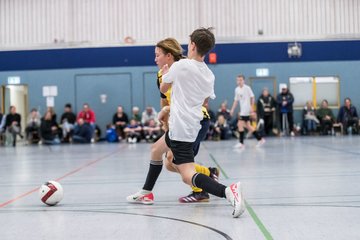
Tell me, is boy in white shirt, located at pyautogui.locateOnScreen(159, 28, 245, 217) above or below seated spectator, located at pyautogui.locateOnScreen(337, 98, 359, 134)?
above

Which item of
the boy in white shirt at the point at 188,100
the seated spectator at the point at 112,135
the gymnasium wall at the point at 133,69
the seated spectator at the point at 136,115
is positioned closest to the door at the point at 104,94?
the gymnasium wall at the point at 133,69

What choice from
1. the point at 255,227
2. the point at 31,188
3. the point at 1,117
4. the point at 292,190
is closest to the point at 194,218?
the point at 255,227

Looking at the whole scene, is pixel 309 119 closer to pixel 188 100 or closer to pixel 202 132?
pixel 202 132

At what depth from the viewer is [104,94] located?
75.0 ft

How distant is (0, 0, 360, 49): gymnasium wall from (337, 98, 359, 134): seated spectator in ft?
10.2

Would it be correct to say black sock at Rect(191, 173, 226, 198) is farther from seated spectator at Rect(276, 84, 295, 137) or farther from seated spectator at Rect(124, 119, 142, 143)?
seated spectator at Rect(276, 84, 295, 137)

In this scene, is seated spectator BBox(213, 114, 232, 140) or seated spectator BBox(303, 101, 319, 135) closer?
seated spectator BBox(213, 114, 232, 140)

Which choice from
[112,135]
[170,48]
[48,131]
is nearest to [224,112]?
[112,135]

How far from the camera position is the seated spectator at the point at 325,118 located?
70.1 ft

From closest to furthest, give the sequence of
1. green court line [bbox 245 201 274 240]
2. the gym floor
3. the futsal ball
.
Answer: green court line [bbox 245 201 274 240], the gym floor, the futsal ball

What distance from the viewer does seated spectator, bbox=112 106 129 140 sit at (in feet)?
70.6

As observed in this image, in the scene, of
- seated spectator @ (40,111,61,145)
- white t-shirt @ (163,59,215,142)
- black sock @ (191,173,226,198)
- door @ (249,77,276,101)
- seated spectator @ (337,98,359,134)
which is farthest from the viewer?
door @ (249,77,276,101)

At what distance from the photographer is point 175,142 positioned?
453 cm

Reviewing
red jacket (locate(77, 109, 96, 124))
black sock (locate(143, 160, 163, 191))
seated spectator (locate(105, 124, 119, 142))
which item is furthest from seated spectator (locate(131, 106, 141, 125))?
black sock (locate(143, 160, 163, 191))
